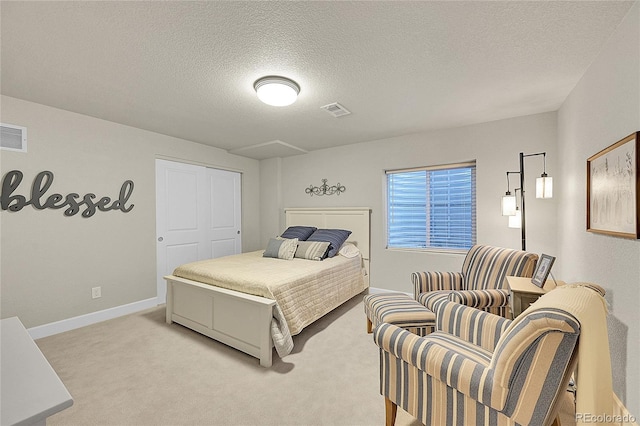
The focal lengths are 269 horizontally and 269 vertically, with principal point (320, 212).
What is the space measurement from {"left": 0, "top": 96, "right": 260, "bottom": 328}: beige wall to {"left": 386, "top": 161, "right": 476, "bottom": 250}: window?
330 cm

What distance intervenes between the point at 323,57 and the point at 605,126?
1.91 m

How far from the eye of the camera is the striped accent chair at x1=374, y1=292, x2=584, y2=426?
3.23 feet

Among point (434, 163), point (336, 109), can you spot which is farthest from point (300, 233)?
point (434, 163)

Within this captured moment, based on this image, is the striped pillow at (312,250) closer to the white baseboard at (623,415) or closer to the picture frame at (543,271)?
the picture frame at (543,271)

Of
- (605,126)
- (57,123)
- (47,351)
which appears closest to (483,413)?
(605,126)

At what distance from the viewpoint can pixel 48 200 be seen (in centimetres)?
273

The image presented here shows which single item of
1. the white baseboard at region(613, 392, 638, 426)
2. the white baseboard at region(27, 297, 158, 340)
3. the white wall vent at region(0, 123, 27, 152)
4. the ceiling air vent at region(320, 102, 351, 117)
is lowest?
the white baseboard at region(27, 297, 158, 340)

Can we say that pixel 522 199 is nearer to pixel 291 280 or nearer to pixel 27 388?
pixel 291 280

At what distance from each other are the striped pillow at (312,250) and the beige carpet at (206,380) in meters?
0.89

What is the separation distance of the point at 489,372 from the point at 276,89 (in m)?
2.20

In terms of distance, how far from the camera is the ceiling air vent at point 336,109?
2709 mm

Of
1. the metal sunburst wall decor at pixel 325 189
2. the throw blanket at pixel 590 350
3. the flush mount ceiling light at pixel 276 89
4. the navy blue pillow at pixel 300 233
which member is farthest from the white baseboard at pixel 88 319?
the throw blanket at pixel 590 350

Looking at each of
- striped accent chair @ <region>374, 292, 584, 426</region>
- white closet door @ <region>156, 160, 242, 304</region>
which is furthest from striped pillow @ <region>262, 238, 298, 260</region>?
striped accent chair @ <region>374, 292, 584, 426</region>

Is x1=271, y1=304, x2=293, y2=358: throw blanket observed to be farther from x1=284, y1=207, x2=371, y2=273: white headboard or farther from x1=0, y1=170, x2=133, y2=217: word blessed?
x1=0, y1=170, x2=133, y2=217: word blessed
